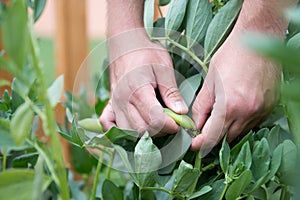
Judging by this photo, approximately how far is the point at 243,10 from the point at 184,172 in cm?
14

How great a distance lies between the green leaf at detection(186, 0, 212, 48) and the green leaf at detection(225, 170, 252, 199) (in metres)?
0.15

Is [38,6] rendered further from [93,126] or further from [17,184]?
[17,184]

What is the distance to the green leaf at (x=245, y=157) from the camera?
40 cm

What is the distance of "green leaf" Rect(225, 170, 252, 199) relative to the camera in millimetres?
378

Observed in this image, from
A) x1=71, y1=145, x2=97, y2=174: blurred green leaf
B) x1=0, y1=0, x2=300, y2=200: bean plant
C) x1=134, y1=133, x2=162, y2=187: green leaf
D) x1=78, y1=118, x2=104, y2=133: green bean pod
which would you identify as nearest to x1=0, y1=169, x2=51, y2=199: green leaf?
x1=0, y1=0, x2=300, y2=200: bean plant

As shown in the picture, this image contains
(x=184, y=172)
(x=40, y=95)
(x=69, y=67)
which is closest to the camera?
(x=40, y=95)

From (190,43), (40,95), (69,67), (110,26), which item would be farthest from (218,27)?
(69,67)

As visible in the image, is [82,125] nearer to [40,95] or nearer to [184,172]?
[184,172]

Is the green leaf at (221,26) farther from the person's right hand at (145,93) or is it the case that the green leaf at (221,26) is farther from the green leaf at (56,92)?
the green leaf at (56,92)

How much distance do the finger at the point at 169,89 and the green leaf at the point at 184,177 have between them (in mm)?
67

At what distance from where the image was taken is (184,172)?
0.40 metres

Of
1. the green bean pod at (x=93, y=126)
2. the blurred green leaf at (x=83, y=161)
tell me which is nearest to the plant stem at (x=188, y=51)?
the green bean pod at (x=93, y=126)

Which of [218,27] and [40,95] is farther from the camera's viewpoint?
[218,27]

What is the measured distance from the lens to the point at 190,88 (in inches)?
19.0
